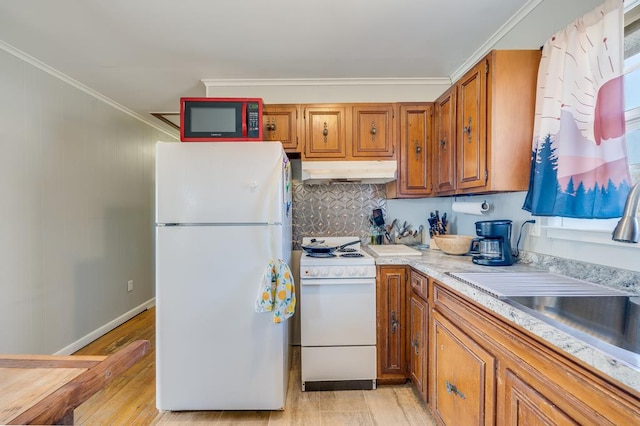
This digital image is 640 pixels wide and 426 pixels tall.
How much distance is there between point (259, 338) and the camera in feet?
5.49

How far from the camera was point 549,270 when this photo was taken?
4.79ft

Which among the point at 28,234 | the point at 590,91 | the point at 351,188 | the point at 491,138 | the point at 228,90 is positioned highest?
the point at 228,90

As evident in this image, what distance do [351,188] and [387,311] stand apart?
119 centimetres

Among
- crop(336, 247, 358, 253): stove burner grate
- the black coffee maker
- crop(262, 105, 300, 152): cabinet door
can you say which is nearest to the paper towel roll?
the black coffee maker

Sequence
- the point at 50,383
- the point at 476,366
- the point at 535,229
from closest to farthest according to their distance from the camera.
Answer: the point at 50,383 → the point at 476,366 → the point at 535,229

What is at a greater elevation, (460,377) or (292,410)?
(460,377)

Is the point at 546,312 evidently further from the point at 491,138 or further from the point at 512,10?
the point at 512,10

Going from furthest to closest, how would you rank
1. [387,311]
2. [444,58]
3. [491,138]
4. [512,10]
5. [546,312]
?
[444,58] → [387,311] → [512,10] → [491,138] → [546,312]

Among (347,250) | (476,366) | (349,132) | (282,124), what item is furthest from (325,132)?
(476,366)

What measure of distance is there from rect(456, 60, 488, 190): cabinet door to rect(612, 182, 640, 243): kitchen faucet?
2.28ft

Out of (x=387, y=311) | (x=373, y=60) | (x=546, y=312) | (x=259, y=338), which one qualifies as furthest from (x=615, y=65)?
(x=259, y=338)

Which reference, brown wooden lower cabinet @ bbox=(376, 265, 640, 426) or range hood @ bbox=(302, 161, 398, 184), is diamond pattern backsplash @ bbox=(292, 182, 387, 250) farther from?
brown wooden lower cabinet @ bbox=(376, 265, 640, 426)

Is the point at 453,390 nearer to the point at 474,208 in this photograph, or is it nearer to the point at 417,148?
the point at 474,208

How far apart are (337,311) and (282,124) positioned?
61.2 inches
